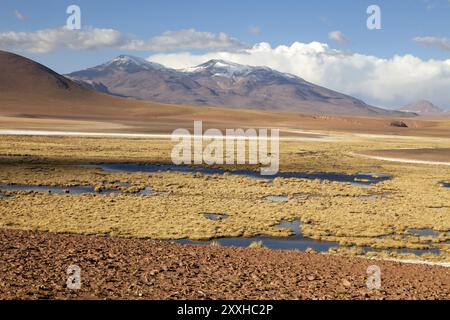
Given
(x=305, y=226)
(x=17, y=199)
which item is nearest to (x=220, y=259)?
(x=305, y=226)

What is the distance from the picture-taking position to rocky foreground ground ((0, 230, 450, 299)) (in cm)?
1338

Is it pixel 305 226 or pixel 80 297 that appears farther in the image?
pixel 305 226

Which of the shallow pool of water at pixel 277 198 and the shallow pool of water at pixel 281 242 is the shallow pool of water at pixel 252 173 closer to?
the shallow pool of water at pixel 277 198

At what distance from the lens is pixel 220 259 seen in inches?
705

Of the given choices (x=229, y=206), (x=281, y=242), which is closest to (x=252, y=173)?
(x=229, y=206)

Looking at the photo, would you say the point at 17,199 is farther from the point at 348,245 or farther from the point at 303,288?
the point at 303,288

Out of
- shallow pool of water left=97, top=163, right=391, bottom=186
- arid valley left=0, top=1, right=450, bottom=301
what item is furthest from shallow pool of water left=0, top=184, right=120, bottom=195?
shallow pool of water left=97, top=163, right=391, bottom=186

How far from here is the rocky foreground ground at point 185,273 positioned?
1338cm

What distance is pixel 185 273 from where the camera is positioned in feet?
50.9
